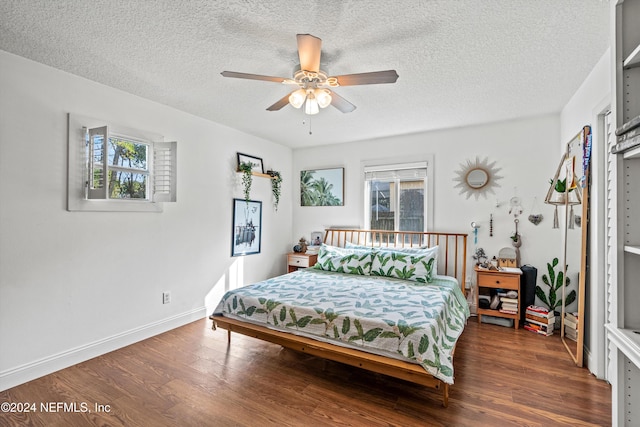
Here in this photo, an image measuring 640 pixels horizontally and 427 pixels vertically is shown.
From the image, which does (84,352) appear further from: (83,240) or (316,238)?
(316,238)

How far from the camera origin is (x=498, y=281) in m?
3.42

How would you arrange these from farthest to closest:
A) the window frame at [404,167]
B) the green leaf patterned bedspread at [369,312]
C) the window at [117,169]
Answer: the window frame at [404,167] < the window at [117,169] < the green leaf patterned bedspread at [369,312]

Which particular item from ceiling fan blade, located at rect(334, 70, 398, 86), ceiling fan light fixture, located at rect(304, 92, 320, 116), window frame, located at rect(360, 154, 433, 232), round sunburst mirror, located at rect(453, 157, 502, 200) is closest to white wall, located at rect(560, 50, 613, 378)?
round sunburst mirror, located at rect(453, 157, 502, 200)

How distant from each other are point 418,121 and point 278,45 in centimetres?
224

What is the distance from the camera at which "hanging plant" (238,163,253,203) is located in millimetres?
4172

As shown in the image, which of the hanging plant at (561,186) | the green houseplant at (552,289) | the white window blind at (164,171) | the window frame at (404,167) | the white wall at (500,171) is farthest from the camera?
the window frame at (404,167)

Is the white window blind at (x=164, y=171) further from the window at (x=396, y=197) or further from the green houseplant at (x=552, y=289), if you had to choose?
the green houseplant at (x=552, y=289)

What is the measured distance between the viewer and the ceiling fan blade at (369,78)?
1.87 m

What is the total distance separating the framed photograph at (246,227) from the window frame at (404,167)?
169cm

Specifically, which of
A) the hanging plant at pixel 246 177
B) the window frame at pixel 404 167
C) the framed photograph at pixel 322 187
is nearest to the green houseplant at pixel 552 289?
the window frame at pixel 404 167

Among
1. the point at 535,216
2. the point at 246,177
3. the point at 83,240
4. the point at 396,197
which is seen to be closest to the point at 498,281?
the point at 535,216

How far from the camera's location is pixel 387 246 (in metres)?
4.39

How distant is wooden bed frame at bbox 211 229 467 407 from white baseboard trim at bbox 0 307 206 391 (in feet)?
2.65

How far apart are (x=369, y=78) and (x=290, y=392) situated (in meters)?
2.30
